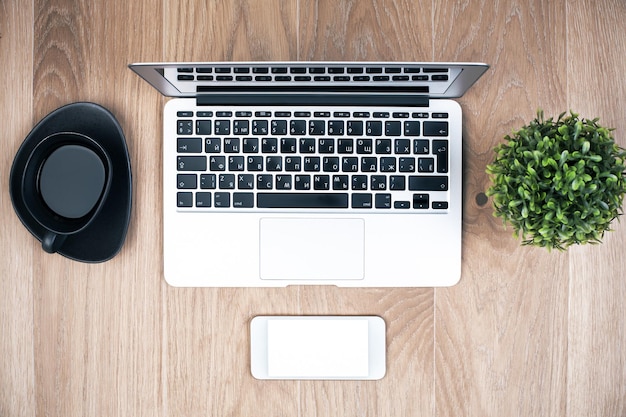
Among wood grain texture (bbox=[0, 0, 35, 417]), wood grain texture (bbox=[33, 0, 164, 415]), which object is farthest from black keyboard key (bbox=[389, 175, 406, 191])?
wood grain texture (bbox=[0, 0, 35, 417])

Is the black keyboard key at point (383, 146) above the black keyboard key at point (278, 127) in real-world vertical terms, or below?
below

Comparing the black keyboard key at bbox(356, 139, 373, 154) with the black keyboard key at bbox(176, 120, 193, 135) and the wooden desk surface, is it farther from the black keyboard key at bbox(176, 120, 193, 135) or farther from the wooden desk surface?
the black keyboard key at bbox(176, 120, 193, 135)

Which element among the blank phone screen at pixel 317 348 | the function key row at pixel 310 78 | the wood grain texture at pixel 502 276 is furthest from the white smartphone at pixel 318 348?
the function key row at pixel 310 78

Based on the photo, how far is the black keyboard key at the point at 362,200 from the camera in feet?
2.15

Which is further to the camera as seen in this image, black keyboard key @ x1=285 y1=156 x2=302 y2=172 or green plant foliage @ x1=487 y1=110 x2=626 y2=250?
black keyboard key @ x1=285 y1=156 x2=302 y2=172

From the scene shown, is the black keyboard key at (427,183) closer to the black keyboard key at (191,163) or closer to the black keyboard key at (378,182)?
the black keyboard key at (378,182)

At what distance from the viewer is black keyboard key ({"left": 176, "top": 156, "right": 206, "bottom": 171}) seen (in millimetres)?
656

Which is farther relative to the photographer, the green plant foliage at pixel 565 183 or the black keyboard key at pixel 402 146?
the black keyboard key at pixel 402 146

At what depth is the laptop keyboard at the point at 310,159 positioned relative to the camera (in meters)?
0.65

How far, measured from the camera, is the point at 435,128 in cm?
66

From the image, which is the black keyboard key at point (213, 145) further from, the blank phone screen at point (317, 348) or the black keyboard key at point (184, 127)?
the blank phone screen at point (317, 348)

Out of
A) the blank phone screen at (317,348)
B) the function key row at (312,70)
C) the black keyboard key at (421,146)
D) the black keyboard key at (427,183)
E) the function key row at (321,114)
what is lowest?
the blank phone screen at (317,348)

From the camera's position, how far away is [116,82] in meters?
0.69

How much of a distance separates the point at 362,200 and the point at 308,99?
0.17m
